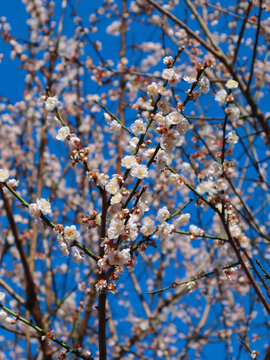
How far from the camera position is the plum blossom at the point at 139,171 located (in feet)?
6.38

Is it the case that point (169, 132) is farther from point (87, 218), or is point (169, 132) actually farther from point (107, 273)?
point (107, 273)

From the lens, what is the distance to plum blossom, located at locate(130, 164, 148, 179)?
6.38ft

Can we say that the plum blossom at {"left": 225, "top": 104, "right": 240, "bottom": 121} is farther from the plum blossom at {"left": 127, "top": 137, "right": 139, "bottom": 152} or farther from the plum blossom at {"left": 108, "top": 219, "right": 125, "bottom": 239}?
the plum blossom at {"left": 108, "top": 219, "right": 125, "bottom": 239}

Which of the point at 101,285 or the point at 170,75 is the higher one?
the point at 170,75

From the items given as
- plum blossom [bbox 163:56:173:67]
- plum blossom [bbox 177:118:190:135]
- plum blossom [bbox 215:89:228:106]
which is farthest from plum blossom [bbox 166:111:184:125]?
plum blossom [bbox 215:89:228:106]

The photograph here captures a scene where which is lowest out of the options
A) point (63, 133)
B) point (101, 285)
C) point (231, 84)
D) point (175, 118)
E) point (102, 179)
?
point (101, 285)

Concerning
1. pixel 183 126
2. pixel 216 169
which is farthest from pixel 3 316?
pixel 216 169

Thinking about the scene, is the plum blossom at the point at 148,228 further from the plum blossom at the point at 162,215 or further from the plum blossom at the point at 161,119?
the plum blossom at the point at 161,119

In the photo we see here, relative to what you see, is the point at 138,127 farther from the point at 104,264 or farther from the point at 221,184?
the point at 104,264

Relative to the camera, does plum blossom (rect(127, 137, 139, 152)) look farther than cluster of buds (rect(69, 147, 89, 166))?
Yes

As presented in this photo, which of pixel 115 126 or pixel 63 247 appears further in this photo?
pixel 115 126

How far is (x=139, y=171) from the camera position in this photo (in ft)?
6.44

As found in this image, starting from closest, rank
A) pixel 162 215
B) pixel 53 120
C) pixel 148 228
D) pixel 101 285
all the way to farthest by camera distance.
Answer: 1. pixel 101 285
2. pixel 148 228
3. pixel 162 215
4. pixel 53 120

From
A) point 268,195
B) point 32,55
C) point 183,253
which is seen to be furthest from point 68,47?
point 183,253
